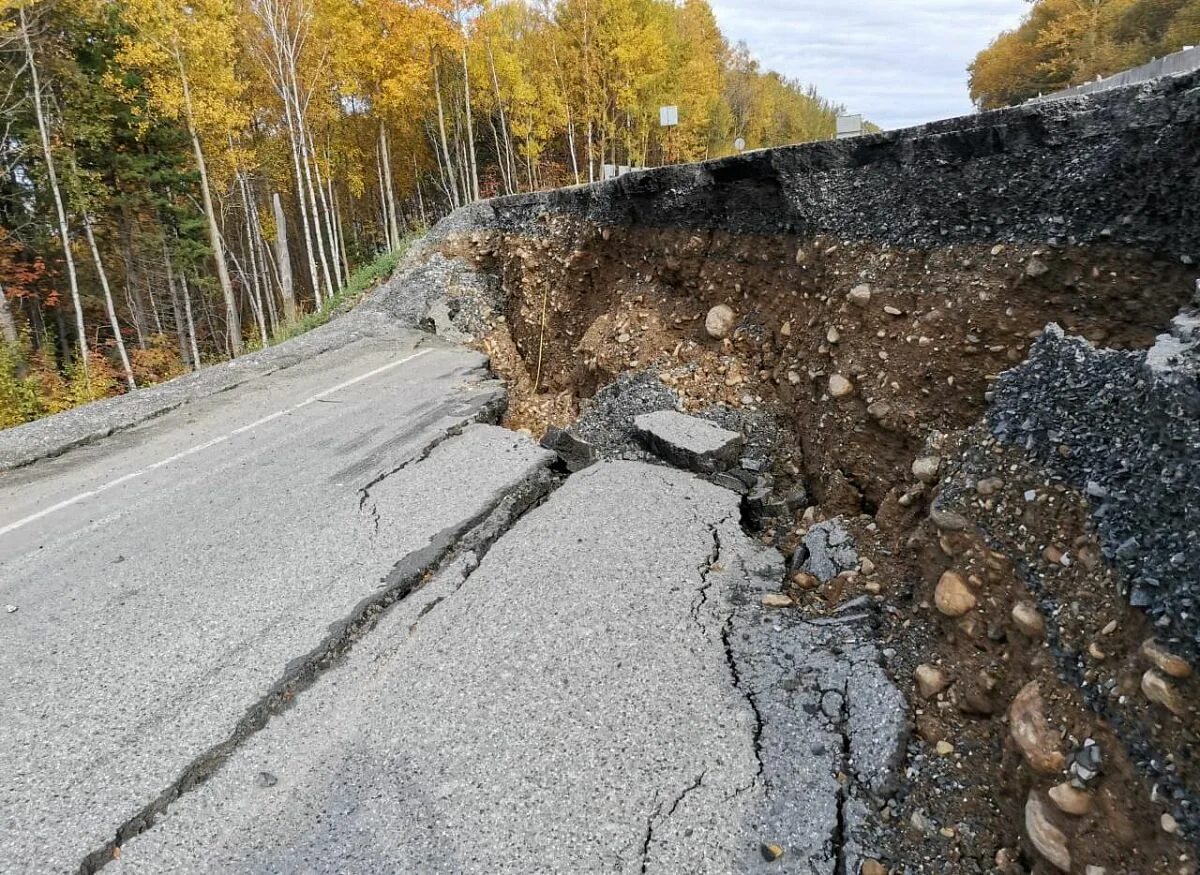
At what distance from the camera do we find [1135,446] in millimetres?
2203

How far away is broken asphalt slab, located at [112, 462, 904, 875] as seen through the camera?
2.30 metres

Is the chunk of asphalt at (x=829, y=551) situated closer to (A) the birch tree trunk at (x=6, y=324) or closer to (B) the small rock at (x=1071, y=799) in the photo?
(B) the small rock at (x=1071, y=799)

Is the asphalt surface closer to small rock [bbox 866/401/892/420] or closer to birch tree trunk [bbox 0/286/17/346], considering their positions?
small rock [bbox 866/401/892/420]

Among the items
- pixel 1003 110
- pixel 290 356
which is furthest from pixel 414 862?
pixel 290 356

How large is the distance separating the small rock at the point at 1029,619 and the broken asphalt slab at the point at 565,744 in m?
0.62

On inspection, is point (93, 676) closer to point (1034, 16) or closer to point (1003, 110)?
point (1003, 110)

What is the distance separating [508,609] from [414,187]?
1268 inches

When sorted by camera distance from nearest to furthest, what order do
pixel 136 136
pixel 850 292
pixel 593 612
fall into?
pixel 593 612, pixel 850 292, pixel 136 136

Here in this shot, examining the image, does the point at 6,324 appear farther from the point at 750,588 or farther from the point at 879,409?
the point at 879,409

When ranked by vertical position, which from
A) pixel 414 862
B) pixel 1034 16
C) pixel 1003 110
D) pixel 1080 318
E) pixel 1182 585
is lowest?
pixel 414 862

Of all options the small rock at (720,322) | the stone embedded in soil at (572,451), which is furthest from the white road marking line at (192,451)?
the small rock at (720,322)

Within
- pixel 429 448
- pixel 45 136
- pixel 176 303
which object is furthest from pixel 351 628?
pixel 176 303

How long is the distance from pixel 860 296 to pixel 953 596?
101 inches

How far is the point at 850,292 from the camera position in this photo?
4.70 m
